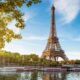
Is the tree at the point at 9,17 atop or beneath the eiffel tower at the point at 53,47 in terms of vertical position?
beneath

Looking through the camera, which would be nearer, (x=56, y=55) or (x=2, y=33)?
(x=2, y=33)

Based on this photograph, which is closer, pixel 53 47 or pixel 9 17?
pixel 9 17

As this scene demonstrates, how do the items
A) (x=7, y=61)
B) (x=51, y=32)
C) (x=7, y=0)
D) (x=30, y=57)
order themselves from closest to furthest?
1. (x=7, y=0)
2. (x=51, y=32)
3. (x=7, y=61)
4. (x=30, y=57)

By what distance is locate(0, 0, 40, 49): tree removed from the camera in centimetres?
1143

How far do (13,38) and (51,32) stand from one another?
5244 cm

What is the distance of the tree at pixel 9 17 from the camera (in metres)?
11.4

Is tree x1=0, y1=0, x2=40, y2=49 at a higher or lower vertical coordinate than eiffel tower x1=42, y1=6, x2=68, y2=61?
lower

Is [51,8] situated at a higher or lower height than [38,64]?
higher

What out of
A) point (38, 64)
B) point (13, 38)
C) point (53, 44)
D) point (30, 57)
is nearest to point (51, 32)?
point (53, 44)

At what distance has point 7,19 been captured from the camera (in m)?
12.9

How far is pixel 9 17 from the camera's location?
1262cm

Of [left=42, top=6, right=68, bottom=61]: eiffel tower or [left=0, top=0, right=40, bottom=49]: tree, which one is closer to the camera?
[left=0, top=0, right=40, bottom=49]: tree

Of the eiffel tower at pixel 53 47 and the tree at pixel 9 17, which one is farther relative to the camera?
the eiffel tower at pixel 53 47

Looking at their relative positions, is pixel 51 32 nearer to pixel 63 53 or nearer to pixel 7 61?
pixel 63 53
